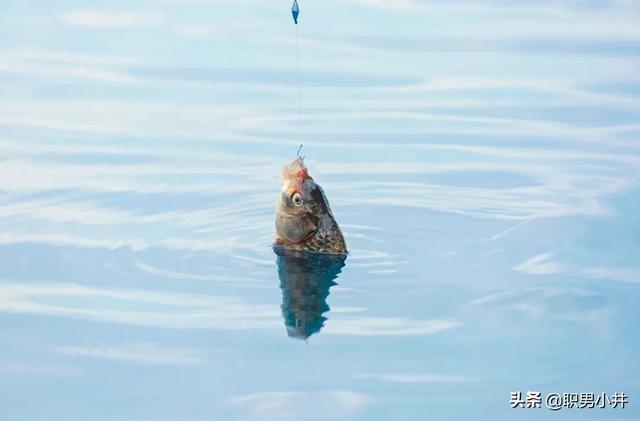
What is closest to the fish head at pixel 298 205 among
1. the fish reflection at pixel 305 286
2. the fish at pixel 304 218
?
the fish at pixel 304 218

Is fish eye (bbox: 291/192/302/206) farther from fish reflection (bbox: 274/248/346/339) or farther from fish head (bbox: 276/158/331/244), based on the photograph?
fish reflection (bbox: 274/248/346/339)

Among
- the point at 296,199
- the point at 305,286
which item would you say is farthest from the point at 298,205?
the point at 305,286

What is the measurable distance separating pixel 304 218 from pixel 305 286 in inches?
24.0

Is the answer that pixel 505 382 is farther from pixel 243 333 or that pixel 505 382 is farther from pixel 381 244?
pixel 381 244

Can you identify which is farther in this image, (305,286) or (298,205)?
(298,205)

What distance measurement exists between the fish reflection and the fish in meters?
0.06

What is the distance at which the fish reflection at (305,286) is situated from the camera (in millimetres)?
8500

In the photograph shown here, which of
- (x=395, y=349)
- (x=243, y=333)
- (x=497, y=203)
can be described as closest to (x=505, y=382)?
(x=395, y=349)

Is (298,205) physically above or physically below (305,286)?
above

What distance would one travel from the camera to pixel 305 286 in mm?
9062

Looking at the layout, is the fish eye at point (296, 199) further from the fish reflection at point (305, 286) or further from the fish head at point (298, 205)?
the fish reflection at point (305, 286)

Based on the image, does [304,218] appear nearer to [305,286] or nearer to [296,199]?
[296,199]

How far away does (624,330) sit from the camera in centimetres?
849

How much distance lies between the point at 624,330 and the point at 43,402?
313cm
